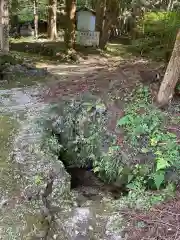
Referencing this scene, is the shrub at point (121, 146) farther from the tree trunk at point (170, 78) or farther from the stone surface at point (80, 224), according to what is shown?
the stone surface at point (80, 224)

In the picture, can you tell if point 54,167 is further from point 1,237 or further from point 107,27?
point 107,27

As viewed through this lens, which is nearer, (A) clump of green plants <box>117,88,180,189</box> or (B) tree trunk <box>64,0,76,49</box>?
(A) clump of green plants <box>117,88,180,189</box>

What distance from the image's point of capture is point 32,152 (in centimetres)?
646

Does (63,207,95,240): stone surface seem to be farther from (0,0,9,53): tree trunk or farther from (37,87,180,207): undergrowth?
(0,0,9,53): tree trunk

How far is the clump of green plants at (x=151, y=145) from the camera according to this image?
20.0ft

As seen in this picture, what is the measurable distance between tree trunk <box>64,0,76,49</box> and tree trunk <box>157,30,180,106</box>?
→ 8.33 m

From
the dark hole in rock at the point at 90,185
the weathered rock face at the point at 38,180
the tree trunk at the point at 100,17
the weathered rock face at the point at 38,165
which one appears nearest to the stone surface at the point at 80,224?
the weathered rock face at the point at 38,180

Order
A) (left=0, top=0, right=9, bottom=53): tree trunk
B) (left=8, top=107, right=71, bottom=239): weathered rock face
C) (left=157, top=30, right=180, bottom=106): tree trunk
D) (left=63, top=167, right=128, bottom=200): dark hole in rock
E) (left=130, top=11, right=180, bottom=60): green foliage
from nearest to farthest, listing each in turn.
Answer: (left=8, top=107, right=71, bottom=239): weathered rock face < (left=63, top=167, right=128, bottom=200): dark hole in rock < (left=157, top=30, right=180, bottom=106): tree trunk < (left=130, top=11, right=180, bottom=60): green foliage < (left=0, top=0, right=9, bottom=53): tree trunk

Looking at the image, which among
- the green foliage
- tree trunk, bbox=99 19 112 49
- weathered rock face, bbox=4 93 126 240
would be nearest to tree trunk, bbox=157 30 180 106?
the green foliage

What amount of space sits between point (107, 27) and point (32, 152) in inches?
484

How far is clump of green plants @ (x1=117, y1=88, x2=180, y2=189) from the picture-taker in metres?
6.09

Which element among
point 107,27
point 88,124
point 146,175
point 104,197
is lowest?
point 104,197

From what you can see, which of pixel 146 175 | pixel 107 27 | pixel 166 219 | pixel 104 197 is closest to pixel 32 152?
pixel 104 197

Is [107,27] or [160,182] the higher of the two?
[107,27]
